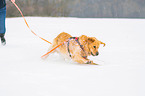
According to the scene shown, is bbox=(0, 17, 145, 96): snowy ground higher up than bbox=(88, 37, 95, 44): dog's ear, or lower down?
lower down

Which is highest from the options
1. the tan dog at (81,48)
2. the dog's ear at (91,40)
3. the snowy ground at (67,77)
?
the dog's ear at (91,40)

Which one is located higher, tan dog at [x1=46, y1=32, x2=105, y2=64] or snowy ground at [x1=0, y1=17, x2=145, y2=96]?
tan dog at [x1=46, y1=32, x2=105, y2=64]

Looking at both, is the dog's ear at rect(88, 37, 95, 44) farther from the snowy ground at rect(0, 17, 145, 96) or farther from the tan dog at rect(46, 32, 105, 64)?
the snowy ground at rect(0, 17, 145, 96)

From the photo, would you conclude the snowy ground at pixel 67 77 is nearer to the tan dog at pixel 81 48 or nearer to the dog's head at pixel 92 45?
the tan dog at pixel 81 48

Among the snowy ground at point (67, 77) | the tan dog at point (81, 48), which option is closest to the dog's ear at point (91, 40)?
the tan dog at point (81, 48)

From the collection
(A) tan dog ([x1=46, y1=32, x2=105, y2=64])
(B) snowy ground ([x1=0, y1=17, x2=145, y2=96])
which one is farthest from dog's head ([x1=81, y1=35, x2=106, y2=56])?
(B) snowy ground ([x1=0, y1=17, x2=145, y2=96])

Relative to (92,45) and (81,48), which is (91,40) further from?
(81,48)

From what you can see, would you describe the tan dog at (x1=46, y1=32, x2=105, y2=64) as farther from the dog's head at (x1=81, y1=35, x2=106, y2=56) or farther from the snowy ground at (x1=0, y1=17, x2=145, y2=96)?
the snowy ground at (x1=0, y1=17, x2=145, y2=96)

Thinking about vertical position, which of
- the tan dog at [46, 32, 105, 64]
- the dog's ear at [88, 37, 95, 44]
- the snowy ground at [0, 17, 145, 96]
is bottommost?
the snowy ground at [0, 17, 145, 96]

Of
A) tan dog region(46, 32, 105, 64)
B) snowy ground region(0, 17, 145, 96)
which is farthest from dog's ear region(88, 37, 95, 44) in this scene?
snowy ground region(0, 17, 145, 96)

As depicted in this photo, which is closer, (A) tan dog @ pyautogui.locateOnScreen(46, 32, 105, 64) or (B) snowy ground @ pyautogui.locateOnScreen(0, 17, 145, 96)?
(B) snowy ground @ pyautogui.locateOnScreen(0, 17, 145, 96)

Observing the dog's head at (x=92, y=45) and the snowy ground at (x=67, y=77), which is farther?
the dog's head at (x=92, y=45)

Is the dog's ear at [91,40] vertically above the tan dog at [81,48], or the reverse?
the dog's ear at [91,40]

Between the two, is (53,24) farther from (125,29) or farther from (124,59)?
(124,59)
